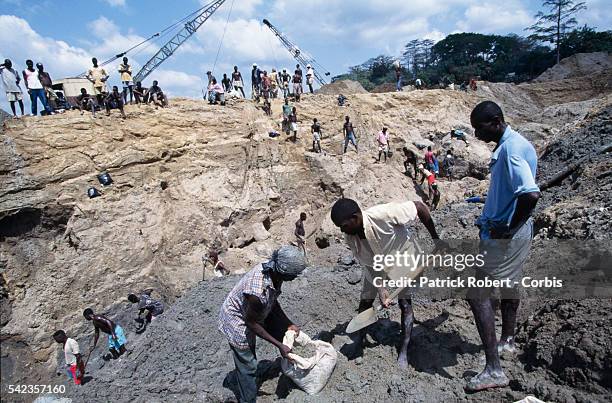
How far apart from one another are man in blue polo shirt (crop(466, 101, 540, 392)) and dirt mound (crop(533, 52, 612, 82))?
2543 cm

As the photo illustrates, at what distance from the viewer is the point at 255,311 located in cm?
279

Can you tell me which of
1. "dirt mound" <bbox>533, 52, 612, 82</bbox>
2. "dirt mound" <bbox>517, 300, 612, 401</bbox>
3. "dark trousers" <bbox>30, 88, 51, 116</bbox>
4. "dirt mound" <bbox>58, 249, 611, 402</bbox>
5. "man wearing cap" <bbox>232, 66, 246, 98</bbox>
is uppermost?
"dirt mound" <bbox>533, 52, 612, 82</bbox>

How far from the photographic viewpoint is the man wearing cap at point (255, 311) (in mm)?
2691

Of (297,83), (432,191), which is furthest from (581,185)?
(297,83)

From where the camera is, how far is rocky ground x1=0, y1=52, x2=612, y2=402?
3.03 metres

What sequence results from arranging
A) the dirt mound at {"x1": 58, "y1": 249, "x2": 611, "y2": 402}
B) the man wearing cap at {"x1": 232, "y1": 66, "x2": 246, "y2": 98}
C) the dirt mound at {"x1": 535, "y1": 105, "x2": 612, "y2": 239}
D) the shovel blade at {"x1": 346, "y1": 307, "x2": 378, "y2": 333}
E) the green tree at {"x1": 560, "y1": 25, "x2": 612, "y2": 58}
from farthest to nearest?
A: the green tree at {"x1": 560, "y1": 25, "x2": 612, "y2": 58}, the man wearing cap at {"x1": 232, "y1": 66, "x2": 246, "y2": 98}, the dirt mound at {"x1": 535, "y1": 105, "x2": 612, "y2": 239}, the shovel blade at {"x1": 346, "y1": 307, "x2": 378, "y2": 333}, the dirt mound at {"x1": 58, "y1": 249, "x2": 611, "y2": 402}

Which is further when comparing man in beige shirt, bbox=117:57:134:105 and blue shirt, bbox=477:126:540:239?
man in beige shirt, bbox=117:57:134:105

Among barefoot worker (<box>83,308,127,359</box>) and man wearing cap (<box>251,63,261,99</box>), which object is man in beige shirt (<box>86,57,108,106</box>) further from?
barefoot worker (<box>83,308,127,359</box>)

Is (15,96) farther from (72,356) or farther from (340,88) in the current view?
(340,88)

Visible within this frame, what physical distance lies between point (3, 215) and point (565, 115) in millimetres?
19634

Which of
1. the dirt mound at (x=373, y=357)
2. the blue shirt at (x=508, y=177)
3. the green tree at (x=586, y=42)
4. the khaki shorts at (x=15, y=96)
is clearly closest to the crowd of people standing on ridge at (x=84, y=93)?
the khaki shorts at (x=15, y=96)

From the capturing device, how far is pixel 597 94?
61.7 feet

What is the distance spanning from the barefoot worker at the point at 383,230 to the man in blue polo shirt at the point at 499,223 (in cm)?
49

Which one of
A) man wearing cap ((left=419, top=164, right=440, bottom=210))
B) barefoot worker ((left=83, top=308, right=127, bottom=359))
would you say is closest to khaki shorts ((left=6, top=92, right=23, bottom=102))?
barefoot worker ((left=83, top=308, right=127, bottom=359))
